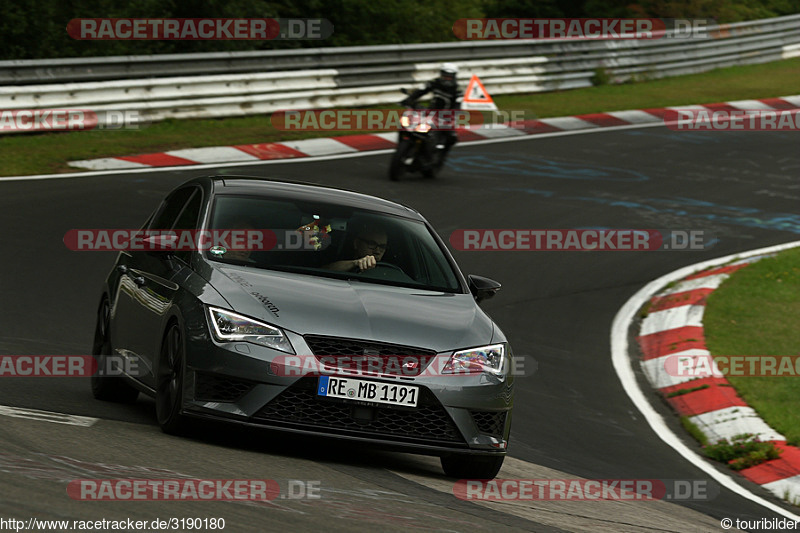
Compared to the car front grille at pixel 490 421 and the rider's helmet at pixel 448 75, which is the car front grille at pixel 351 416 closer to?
the car front grille at pixel 490 421

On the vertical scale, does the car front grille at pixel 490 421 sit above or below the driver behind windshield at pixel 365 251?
below

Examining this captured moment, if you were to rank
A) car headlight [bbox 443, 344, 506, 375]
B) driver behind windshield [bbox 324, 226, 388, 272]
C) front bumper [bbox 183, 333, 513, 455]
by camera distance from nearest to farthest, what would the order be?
front bumper [bbox 183, 333, 513, 455] → car headlight [bbox 443, 344, 506, 375] → driver behind windshield [bbox 324, 226, 388, 272]

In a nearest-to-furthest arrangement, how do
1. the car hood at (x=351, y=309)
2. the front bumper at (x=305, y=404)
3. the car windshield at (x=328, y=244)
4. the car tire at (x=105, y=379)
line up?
the front bumper at (x=305, y=404), the car hood at (x=351, y=309), the car windshield at (x=328, y=244), the car tire at (x=105, y=379)

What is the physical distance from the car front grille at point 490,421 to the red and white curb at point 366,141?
10.9 m

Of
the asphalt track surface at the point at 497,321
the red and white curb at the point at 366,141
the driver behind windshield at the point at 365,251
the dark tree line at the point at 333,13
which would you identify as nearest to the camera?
the asphalt track surface at the point at 497,321

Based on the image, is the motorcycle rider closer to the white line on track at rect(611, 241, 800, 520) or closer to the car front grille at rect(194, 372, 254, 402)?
the white line on track at rect(611, 241, 800, 520)

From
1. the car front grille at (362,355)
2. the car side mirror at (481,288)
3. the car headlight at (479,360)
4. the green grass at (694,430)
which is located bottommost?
the green grass at (694,430)

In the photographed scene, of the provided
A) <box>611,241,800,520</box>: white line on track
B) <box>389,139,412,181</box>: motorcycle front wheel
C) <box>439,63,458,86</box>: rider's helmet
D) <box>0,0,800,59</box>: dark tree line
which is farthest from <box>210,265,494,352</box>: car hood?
<box>0,0,800,59</box>: dark tree line

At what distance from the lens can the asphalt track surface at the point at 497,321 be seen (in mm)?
5746

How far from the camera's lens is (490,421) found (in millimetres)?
6812

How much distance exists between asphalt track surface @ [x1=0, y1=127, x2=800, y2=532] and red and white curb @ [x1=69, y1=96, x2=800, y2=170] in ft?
2.06

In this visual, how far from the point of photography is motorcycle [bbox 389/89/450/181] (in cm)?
1811

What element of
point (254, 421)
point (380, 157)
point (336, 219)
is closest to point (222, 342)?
point (254, 421)

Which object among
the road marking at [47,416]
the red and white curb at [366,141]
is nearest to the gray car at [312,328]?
the road marking at [47,416]
